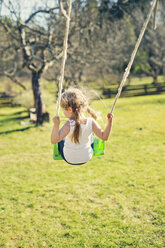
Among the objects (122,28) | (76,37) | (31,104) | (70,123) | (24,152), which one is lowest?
(24,152)

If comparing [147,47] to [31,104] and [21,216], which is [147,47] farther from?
[21,216]

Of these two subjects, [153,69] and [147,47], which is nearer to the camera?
[147,47]

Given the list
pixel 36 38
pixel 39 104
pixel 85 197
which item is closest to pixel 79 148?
pixel 85 197

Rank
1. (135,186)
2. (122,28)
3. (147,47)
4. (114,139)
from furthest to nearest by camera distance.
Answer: (147,47), (122,28), (114,139), (135,186)

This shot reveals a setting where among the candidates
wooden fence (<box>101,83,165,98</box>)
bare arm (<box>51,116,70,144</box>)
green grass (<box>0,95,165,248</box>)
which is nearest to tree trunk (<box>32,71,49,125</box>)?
green grass (<box>0,95,165,248</box>)

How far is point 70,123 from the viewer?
212cm

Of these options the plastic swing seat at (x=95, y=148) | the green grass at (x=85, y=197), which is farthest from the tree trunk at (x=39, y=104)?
the plastic swing seat at (x=95, y=148)

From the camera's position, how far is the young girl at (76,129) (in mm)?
2072

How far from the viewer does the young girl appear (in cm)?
207

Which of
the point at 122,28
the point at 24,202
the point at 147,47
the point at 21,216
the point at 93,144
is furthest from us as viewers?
the point at 147,47

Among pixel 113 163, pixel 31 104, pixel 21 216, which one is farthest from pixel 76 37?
pixel 21 216

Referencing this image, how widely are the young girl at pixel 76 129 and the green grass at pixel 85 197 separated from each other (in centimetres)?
140

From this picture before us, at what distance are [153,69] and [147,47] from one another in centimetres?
300

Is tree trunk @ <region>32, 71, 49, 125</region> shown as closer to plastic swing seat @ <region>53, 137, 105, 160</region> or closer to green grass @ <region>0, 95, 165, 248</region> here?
green grass @ <region>0, 95, 165, 248</region>
